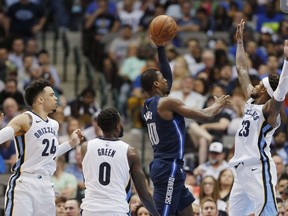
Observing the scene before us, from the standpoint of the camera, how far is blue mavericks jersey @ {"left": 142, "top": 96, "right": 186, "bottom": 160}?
547 inches

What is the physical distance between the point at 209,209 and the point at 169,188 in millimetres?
2307

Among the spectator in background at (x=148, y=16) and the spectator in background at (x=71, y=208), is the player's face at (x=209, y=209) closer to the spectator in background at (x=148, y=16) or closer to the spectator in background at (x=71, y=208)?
the spectator in background at (x=71, y=208)

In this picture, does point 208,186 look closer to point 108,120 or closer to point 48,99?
point 48,99

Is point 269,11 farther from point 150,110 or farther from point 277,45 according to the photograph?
point 150,110

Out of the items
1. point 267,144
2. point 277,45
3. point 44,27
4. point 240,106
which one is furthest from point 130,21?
point 267,144

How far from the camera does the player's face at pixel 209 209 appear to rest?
16.0 meters

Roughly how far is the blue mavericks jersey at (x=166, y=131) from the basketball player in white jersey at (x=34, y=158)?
0.93 metres

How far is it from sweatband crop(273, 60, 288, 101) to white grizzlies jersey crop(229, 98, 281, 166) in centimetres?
51

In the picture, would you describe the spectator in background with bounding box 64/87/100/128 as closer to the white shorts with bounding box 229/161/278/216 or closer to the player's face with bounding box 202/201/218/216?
the player's face with bounding box 202/201/218/216

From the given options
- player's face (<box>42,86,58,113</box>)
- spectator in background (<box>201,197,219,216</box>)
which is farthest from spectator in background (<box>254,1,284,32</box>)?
player's face (<box>42,86,58,113</box>)

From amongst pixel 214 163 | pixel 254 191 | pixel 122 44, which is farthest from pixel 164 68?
pixel 122 44

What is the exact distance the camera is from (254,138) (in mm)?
14266

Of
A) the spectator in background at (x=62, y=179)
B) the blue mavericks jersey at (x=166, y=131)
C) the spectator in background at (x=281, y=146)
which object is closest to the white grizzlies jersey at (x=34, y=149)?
the blue mavericks jersey at (x=166, y=131)

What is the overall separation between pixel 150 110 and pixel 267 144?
1.57 m
